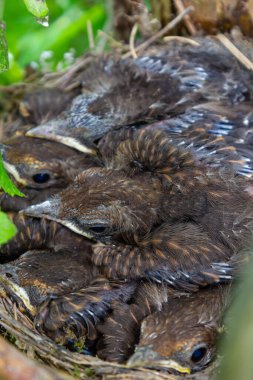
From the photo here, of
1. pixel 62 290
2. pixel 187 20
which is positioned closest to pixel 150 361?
pixel 62 290

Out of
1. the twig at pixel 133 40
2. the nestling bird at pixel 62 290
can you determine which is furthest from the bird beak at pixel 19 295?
the twig at pixel 133 40

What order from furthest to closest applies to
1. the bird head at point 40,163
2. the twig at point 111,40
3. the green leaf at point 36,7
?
the twig at point 111,40 → the bird head at point 40,163 → the green leaf at point 36,7

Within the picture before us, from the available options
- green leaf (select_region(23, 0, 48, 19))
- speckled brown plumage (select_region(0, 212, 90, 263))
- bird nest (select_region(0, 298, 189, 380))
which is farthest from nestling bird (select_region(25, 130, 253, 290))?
green leaf (select_region(23, 0, 48, 19))

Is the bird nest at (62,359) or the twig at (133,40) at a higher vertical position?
the twig at (133,40)

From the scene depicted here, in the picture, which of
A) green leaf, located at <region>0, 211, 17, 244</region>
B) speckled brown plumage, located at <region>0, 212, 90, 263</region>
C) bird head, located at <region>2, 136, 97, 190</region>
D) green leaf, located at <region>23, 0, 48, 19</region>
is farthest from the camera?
bird head, located at <region>2, 136, 97, 190</region>

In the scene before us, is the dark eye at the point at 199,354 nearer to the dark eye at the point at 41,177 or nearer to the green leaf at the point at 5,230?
the green leaf at the point at 5,230

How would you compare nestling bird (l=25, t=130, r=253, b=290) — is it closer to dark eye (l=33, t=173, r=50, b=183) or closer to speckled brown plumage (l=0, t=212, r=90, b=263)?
speckled brown plumage (l=0, t=212, r=90, b=263)
